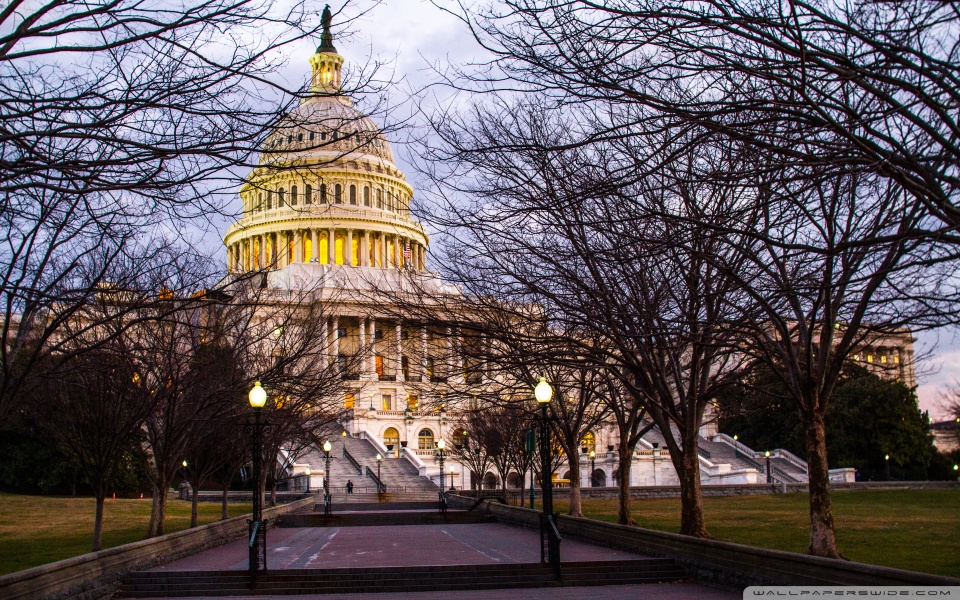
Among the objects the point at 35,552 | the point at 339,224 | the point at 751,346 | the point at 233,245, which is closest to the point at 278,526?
the point at 35,552

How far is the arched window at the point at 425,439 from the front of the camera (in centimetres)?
9775

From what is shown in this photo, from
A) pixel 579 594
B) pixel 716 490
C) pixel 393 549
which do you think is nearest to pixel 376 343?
pixel 393 549

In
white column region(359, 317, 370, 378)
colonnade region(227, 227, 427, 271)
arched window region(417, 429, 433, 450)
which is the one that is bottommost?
arched window region(417, 429, 433, 450)

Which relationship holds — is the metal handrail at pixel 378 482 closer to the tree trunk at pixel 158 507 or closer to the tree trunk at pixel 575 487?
the tree trunk at pixel 575 487

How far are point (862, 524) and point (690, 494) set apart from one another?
10689 mm

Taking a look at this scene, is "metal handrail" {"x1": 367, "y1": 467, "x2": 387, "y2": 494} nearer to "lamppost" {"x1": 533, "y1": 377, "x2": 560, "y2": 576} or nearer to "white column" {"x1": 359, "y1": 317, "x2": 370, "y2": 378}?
"white column" {"x1": 359, "y1": 317, "x2": 370, "y2": 378}

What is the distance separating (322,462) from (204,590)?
57.8 metres

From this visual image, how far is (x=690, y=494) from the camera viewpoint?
22594mm

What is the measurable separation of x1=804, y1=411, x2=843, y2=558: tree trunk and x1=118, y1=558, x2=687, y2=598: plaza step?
10.1ft

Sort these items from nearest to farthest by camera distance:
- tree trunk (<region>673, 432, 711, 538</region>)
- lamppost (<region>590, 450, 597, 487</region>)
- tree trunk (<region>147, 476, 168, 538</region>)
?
tree trunk (<region>673, 432, 711, 538</region>)
tree trunk (<region>147, 476, 168, 538</region>)
lamppost (<region>590, 450, 597, 487</region>)

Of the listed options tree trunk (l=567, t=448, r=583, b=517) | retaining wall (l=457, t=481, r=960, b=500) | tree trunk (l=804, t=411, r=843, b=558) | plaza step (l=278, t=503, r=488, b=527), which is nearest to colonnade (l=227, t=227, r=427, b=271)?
retaining wall (l=457, t=481, r=960, b=500)

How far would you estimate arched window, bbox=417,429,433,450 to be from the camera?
321ft

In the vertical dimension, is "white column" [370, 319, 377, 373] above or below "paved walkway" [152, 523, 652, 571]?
above

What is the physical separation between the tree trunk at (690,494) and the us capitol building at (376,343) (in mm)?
5496
